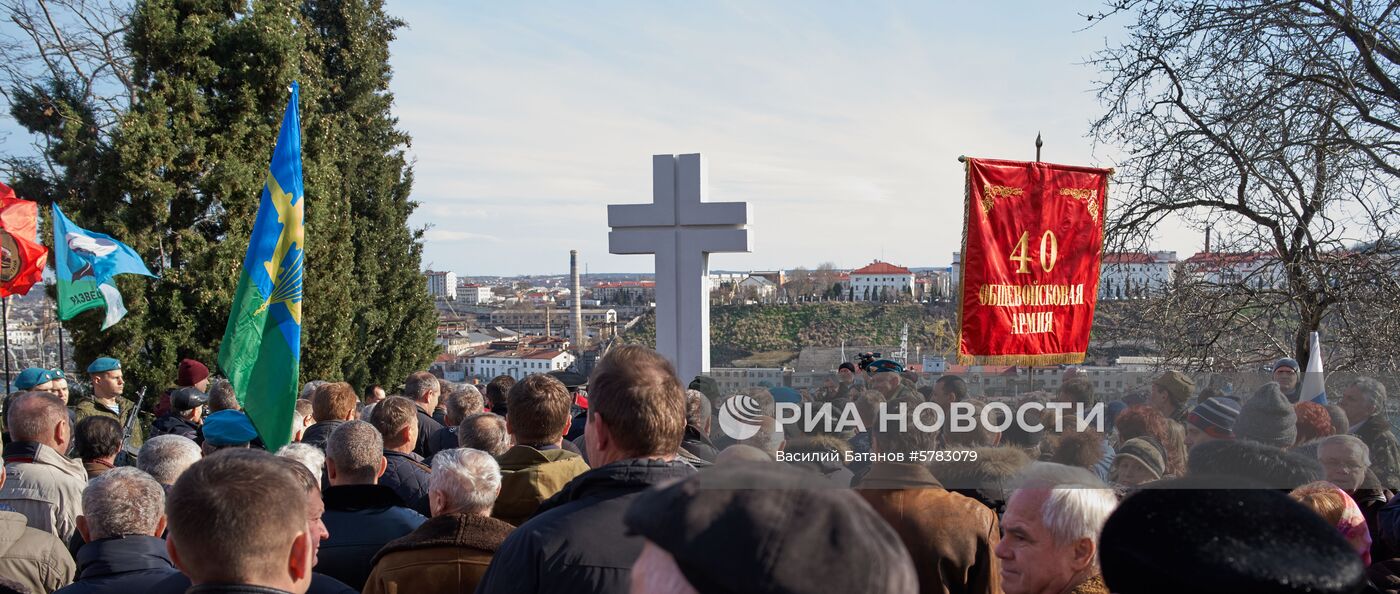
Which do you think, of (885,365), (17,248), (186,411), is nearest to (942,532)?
(885,365)

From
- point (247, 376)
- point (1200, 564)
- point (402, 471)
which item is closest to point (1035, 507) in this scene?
point (1200, 564)

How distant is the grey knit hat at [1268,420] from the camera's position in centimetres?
326

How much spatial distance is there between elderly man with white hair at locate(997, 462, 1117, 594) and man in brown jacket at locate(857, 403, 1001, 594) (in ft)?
1.71

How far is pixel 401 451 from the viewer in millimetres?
4453

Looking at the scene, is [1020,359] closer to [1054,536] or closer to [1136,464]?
[1136,464]

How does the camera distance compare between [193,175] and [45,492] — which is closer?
[45,492]

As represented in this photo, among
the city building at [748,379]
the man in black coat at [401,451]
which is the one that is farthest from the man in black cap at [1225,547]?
the man in black coat at [401,451]

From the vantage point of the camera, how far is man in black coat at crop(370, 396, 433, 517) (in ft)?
13.8

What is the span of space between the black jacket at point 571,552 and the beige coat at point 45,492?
278 centimetres

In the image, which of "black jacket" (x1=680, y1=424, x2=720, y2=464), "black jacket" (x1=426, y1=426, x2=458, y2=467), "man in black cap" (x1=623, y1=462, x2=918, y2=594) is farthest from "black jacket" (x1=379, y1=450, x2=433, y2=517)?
"man in black cap" (x1=623, y1=462, x2=918, y2=594)

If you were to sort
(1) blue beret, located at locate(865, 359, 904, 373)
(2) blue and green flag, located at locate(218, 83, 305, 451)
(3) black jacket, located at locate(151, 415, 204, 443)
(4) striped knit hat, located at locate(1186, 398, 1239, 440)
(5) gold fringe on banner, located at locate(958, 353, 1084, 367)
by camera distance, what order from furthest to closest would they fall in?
(1) blue beret, located at locate(865, 359, 904, 373), (3) black jacket, located at locate(151, 415, 204, 443), (5) gold fringe on banner, located at locate(958, 353, 1084, 367), (2) blue and green flag, located at locate(218, 83, 305, 451), (4) striped knit hat, located at locate(1186, 398, 1239, 440)

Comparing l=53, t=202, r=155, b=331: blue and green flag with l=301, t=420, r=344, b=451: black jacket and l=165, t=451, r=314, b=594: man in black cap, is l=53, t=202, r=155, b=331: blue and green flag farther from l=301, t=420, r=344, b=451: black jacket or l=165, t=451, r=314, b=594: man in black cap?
l=165, t=451, r=314, b=594: man in black cap

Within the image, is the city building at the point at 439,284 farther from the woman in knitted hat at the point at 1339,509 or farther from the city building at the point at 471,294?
the woman in knitted hat at the point at 1339,509

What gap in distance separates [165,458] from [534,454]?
1.51 meters
